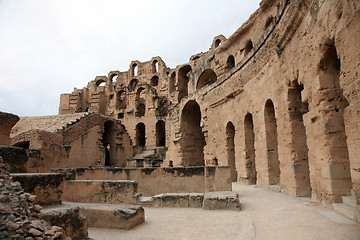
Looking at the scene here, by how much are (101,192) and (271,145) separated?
614 cm

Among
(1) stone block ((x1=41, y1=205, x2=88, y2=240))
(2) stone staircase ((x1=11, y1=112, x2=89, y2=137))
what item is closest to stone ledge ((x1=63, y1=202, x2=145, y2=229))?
(1) stone block ((x1=41, y1=205, x2=88, y2=240))

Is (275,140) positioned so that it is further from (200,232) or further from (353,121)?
(200,232)

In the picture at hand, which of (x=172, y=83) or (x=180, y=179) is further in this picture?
(x=172, y=83)

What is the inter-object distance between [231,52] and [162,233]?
16345mm

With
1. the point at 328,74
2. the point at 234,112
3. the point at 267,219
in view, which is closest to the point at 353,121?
the point at 328,74

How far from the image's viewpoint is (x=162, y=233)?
12.8ft

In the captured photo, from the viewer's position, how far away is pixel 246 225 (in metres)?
4.07

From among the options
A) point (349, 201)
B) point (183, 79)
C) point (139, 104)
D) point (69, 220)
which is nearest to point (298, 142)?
point (349, 201)

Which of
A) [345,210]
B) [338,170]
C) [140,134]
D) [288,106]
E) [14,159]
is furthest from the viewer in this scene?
[140,134]

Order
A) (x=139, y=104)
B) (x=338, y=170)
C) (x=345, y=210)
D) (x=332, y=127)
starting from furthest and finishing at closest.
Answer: (x=139, y=104)
(x=332, y=127)
(x=338, y=170)
(x=345, y=210)

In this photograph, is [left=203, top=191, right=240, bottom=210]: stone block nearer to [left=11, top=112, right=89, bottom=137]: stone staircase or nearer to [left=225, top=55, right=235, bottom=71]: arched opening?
[left=11, top=112, right=89, bottom=137]: stone staircase

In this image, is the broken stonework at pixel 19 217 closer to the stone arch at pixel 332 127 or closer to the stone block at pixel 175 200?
the stone block at pixel 175 200

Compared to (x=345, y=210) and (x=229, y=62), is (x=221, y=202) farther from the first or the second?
(x=229, y=62)

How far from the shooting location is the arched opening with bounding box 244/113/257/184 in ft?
34.2
